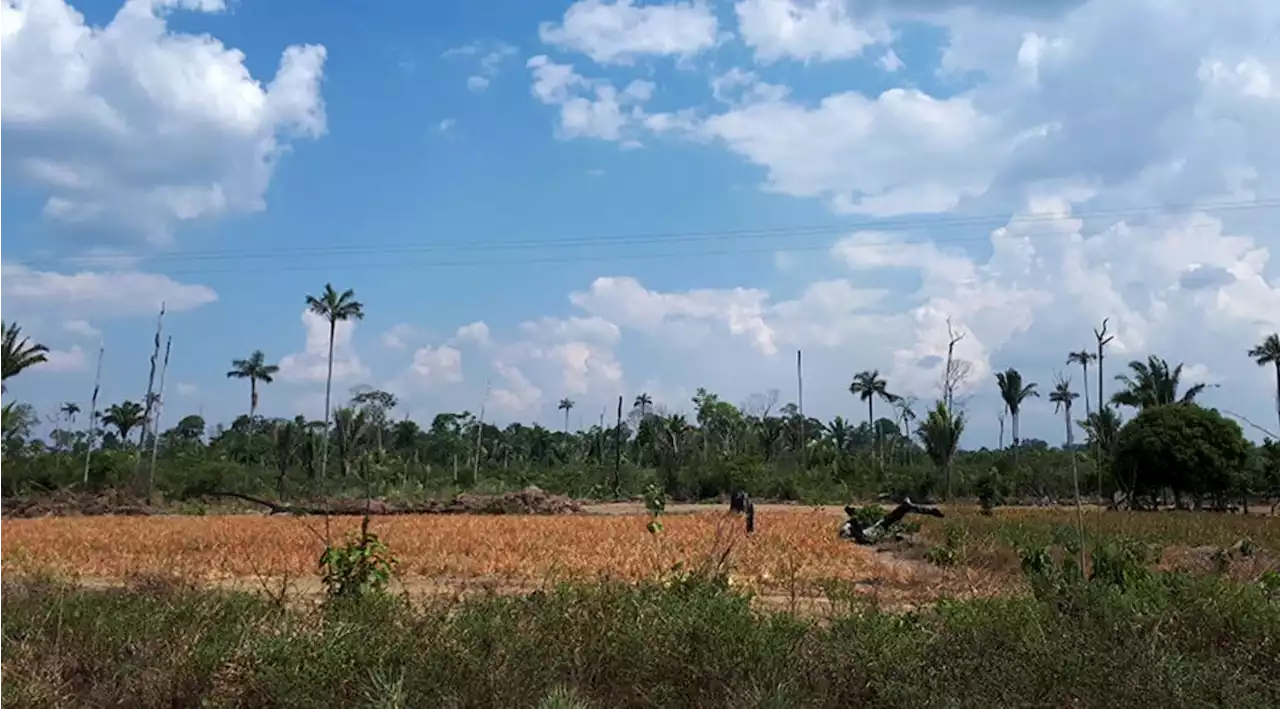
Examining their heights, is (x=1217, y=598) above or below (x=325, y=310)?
below

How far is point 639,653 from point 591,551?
46.4 ft

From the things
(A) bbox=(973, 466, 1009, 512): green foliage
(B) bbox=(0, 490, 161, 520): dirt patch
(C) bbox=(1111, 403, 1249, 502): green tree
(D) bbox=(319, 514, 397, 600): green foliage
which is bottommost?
(B) bbox=(0, 490, 161, 520): dirt patch

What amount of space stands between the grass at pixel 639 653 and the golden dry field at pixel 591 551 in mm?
3065

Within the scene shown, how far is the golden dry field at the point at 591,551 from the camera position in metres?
14.5

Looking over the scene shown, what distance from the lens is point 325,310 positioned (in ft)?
200

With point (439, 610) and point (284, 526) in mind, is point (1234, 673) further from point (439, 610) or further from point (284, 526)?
point (284, 526)

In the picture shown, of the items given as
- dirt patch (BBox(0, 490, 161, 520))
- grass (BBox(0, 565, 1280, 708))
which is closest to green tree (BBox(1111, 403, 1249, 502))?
grass (BBox(0, 565, 1280, 708))

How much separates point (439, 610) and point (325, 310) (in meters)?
56.1

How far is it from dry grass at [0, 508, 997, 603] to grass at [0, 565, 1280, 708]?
3864 mm

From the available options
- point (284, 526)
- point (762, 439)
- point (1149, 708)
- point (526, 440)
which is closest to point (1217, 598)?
point (1149, 708)

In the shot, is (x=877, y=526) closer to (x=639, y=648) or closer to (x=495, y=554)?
(x=495, y=554)

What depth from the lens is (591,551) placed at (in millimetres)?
20547

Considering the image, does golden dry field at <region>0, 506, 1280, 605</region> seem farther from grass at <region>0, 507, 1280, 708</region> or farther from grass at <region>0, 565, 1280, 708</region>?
grass at <region>0, 565, 1280, 708</region>

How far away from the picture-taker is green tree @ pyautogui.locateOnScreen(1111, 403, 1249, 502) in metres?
38.4
